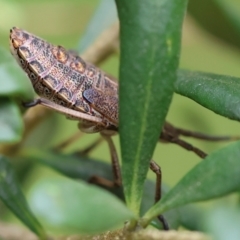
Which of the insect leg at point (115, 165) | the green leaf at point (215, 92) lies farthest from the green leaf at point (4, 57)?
the insect leg at point (115, 165)

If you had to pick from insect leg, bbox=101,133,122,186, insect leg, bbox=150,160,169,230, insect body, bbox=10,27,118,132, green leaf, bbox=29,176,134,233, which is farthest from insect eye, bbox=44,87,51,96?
green leaf, bbox=29,176,134,233

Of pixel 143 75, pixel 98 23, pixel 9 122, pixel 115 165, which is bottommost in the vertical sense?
pixel 115 165

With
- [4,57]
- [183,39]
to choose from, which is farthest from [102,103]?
[183,39]

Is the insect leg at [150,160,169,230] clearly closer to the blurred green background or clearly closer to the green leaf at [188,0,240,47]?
the blurred green background

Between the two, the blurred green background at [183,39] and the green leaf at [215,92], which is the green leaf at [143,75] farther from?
the blurred green background at [183,39]

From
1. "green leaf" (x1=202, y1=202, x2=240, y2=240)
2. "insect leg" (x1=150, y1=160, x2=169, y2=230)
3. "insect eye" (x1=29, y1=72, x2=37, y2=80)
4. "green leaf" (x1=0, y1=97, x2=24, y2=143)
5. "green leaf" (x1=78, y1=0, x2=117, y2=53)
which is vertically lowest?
"insect leg" (x1=150, y1=160, x2=169, y2=230)

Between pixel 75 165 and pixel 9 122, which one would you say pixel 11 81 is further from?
pixel 75 165
